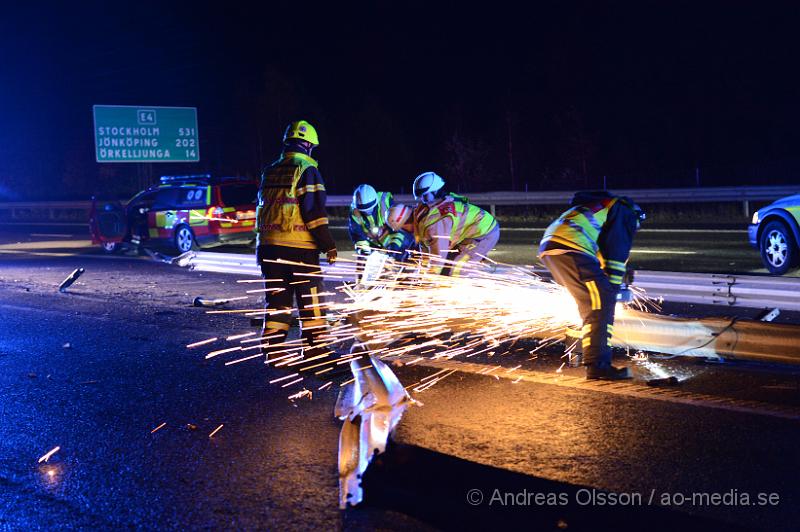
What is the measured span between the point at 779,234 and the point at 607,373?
6.61 meters

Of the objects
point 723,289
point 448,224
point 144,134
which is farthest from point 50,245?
point 723,289

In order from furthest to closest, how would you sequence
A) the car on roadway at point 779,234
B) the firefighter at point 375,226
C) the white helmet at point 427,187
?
the car on roadway at point 779,234
the firefighter at point 375,226
the white helmet at point 427,187

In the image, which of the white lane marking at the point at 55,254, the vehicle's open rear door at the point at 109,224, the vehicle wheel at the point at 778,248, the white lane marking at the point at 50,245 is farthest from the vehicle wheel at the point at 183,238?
the vehicle wheel at the point at 778,248

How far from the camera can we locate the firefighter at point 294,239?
287 inches

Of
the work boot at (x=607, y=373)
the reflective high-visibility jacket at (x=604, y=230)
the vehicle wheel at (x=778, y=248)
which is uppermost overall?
the reflective high-visibility jacket at (x=604, y=230)

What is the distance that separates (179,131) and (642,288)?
23.6 meters

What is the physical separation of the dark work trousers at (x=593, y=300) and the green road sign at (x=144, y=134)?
25183 millimetres

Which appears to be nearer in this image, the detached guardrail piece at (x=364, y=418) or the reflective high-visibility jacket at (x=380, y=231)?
the detached guardrail piece at (x=364, y=418)

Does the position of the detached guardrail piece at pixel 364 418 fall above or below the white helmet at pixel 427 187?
below

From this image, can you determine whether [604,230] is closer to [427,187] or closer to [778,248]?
[427,187]

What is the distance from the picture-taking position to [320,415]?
5.99 metres

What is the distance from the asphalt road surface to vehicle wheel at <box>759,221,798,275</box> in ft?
18.2

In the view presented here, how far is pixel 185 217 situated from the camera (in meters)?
19.3

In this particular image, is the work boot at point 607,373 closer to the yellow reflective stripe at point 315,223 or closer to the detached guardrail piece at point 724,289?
the yellow reflective stripe at point 315,223
